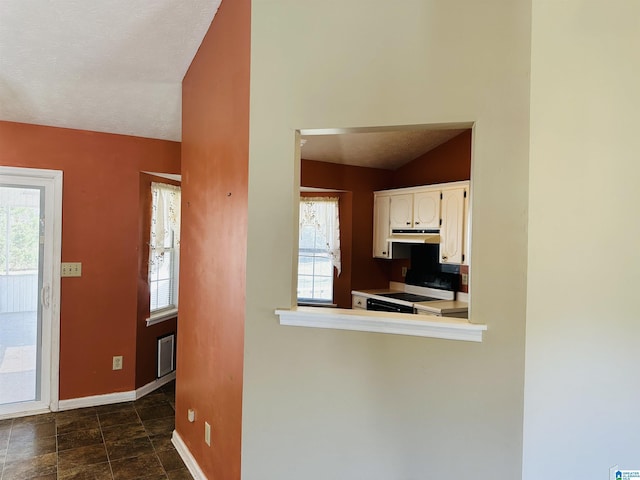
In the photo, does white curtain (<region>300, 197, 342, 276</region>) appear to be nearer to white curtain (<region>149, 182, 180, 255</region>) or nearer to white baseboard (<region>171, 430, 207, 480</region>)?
white curtain (<region>149, 182, 180, 255</region>)

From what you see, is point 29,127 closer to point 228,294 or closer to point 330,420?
point 228,294

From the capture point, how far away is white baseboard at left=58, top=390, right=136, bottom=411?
127 inches

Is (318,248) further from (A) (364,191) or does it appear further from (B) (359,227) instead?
(A) (364,191)

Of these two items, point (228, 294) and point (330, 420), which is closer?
point (330, 420)

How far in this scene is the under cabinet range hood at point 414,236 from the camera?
3.83 meters

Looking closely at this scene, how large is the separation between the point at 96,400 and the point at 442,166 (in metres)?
4.03

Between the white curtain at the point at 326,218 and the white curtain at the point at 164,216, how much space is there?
4.85ft

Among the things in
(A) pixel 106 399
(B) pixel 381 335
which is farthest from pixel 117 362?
(B) pixel 381 335

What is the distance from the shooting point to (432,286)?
4.10 meters

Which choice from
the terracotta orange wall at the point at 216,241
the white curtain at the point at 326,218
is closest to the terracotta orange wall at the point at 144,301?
the terracotta orange wall at the point at 216,241

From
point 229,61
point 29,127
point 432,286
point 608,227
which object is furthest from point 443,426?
point 29,127

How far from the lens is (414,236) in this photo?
4.06 metres

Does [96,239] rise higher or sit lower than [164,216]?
lower

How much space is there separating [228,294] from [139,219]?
192 centimetres
